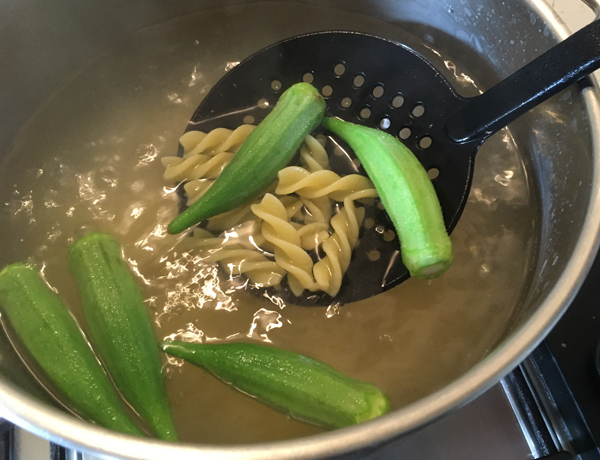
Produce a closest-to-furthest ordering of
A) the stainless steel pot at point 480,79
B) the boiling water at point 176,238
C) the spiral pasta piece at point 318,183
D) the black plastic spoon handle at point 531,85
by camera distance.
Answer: the stainless steel pot at point 480,79 → the black plastic spoon handle at point 531,85 → the boiling water at point 176,238 → the spiral pasta piece at point 318,183

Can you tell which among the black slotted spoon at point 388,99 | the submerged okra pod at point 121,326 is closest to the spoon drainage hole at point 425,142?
the black slotted spoon at point 388,99

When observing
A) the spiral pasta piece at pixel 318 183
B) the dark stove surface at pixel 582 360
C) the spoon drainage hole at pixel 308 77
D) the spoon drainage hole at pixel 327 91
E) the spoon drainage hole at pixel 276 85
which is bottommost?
the dark stove surface at pixel 582 360

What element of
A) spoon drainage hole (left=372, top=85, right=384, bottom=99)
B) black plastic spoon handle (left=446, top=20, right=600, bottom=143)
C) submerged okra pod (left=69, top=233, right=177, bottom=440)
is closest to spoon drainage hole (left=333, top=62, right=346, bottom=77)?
spoon drainage hole (left=372, top=85, right=384, bottom=99)

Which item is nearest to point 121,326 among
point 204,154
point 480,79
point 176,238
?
point 176,238

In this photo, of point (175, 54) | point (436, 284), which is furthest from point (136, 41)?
point (436, 284)

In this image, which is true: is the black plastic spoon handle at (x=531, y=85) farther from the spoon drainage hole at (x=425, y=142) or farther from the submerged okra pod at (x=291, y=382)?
the submerged okra pod at (x=291, y=382)

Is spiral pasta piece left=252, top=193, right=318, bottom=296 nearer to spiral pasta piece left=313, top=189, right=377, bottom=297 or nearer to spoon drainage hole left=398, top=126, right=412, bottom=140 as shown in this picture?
spiral pasta piece left=313, top=189, right=377, bottom=297

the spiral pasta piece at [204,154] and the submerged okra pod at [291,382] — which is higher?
the spiral pasta piece at [204,154]
